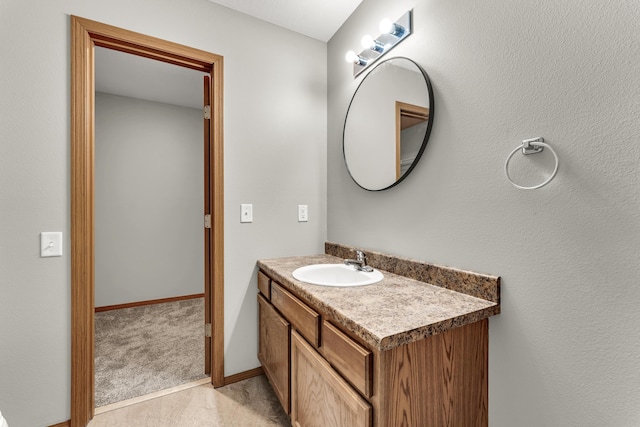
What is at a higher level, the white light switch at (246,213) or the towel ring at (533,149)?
A: the towel ring at (533,149)

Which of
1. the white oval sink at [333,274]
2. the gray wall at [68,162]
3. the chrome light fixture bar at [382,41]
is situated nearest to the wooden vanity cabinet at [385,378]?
the white oval sink at [333,274]

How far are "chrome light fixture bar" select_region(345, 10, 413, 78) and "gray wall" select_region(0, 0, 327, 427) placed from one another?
501mm

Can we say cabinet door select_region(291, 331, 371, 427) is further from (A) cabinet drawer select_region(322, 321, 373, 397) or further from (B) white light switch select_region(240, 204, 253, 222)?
(B) white light switch select_region(240, 204, 253, 222)

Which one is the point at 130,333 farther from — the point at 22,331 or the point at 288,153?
the point at 288,153

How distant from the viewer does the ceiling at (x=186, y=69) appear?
70.4 inches

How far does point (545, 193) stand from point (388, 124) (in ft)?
2.81

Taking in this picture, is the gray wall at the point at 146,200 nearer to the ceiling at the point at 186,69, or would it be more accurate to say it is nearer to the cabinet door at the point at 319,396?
the ceiling at the point at 186,69

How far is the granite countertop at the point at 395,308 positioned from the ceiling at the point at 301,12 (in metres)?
1.70

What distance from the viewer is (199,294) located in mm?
3547

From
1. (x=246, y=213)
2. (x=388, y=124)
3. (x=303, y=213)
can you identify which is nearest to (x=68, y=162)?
(x=246, y=213)

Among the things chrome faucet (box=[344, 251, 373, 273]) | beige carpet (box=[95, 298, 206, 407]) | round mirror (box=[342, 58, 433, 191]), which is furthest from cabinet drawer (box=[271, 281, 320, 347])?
beige carpet (box=[95, 298, 206, 407])

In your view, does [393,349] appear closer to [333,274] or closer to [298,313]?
[298,313]

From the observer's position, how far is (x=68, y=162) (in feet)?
4.72

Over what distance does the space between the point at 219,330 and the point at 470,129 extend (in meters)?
1.79
